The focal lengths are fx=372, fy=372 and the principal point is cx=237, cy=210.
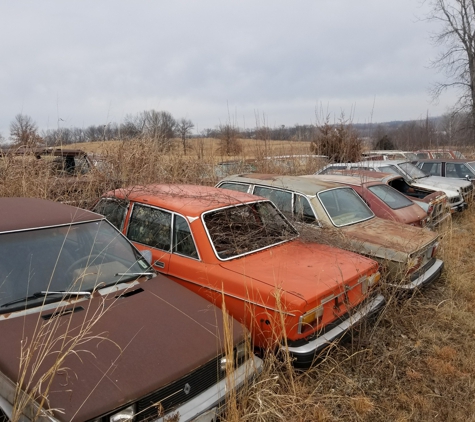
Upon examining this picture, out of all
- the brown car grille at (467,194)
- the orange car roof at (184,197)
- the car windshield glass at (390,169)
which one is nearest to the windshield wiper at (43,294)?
the orange car roof at (184,197)

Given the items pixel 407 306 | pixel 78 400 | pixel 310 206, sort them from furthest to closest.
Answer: pixel 310 206 → pixel 407 306 → pixel 78 400

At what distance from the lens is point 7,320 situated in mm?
2295

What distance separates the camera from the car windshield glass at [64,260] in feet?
8.41

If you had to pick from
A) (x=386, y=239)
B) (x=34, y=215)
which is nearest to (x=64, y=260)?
(x=34, y=215)

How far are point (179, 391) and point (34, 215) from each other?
192cm

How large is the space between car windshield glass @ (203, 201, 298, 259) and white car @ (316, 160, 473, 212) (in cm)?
550

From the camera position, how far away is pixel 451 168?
12281 mm

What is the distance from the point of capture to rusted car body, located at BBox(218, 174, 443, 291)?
4.27m

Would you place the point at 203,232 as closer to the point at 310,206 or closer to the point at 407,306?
the point at 310,206

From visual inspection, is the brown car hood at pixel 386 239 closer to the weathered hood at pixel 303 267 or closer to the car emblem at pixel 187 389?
the weathered hood at pixel 303 267

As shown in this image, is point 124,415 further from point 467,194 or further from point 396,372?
point 467,194

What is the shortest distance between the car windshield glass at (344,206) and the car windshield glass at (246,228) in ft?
3.66

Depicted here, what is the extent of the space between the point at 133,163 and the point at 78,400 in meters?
6.22

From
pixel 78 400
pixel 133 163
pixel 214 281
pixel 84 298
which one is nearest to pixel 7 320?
pixel 84 298
